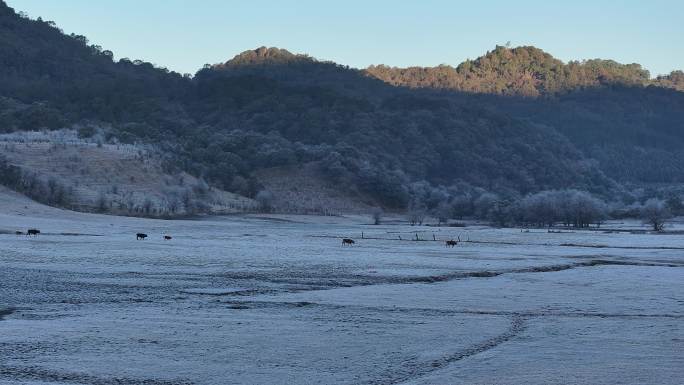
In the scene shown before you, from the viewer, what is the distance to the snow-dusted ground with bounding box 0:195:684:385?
13.8m

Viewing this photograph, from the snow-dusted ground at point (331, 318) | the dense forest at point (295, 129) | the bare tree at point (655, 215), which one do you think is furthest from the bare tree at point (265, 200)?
the snow-dusted ground at point (331, 318)

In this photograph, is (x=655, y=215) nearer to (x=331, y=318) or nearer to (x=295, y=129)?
(x=331, y=318)

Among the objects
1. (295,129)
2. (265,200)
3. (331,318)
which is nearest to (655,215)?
(265,200)

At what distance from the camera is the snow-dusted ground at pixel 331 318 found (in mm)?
13812

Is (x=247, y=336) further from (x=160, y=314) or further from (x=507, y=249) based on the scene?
(x=507, y=249)

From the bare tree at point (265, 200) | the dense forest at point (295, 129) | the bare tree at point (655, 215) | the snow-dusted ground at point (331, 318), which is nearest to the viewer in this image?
the snow-dusted ground at point (331, 318)

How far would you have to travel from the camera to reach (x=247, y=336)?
16.4 meters

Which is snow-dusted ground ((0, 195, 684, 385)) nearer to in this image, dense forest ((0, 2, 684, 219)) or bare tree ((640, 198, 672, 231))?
bare tree ((640, 198, 672, 231))

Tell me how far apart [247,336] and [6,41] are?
171568 mm

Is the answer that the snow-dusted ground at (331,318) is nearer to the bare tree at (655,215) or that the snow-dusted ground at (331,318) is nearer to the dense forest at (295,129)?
the bare tree at (655,215)

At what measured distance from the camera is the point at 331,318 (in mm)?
18641

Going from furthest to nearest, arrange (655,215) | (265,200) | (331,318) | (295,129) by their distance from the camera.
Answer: (295,129), (265,200), (655,215), (331,318)

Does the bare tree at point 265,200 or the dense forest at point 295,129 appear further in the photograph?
the dense forest at point 295,129

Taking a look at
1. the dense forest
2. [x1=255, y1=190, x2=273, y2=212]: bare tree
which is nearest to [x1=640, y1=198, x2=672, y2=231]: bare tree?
the dense forest
